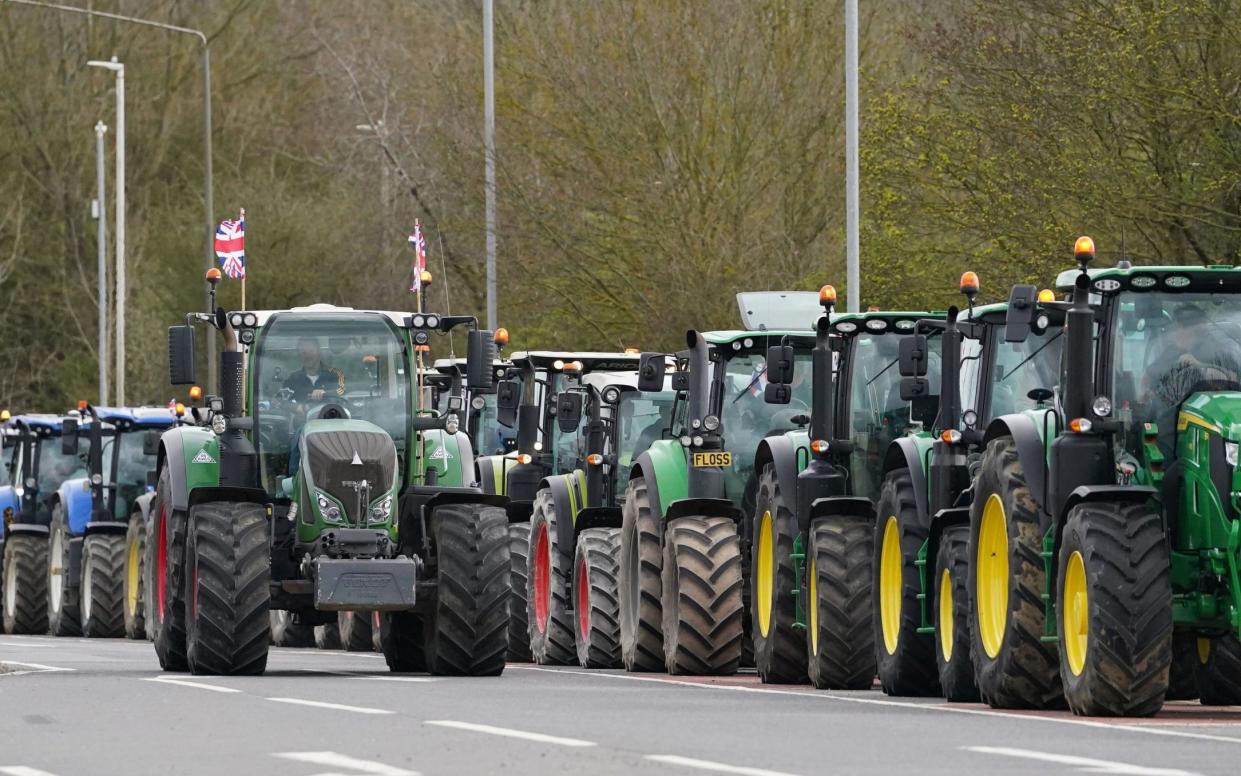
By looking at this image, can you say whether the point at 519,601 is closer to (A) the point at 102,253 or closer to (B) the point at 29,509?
(B) the point at 29,509

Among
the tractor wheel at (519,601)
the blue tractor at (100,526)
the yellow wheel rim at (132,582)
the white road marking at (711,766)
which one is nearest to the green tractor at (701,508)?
the tractor wheel at (519,601)

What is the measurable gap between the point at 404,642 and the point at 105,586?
41.7 ft

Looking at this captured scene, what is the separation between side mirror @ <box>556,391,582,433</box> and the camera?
82.3 ft

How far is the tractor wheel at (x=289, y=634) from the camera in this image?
104ft

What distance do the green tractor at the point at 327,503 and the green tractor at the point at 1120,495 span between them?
5.19m

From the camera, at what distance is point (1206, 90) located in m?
31.0

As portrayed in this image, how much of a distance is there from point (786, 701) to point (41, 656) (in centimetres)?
1111

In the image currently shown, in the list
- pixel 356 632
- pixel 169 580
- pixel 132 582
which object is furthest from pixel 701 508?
pixel 132 582

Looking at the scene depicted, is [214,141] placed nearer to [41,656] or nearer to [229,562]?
[41,656]

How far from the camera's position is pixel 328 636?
31406 millimetres

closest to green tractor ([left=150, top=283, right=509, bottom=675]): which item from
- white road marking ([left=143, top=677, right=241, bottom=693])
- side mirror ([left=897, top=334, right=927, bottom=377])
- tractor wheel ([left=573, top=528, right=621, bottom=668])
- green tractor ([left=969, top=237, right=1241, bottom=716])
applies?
white road marking ([left=143, top=677, right=241, bottom=693])

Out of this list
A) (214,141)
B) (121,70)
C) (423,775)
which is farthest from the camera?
(214,141)

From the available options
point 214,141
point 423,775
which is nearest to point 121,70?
point 214,141

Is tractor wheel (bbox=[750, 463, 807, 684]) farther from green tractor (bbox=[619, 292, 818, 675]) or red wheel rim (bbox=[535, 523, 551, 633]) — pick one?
red wheel rim (bbox=[535, 523, 551, 633])
